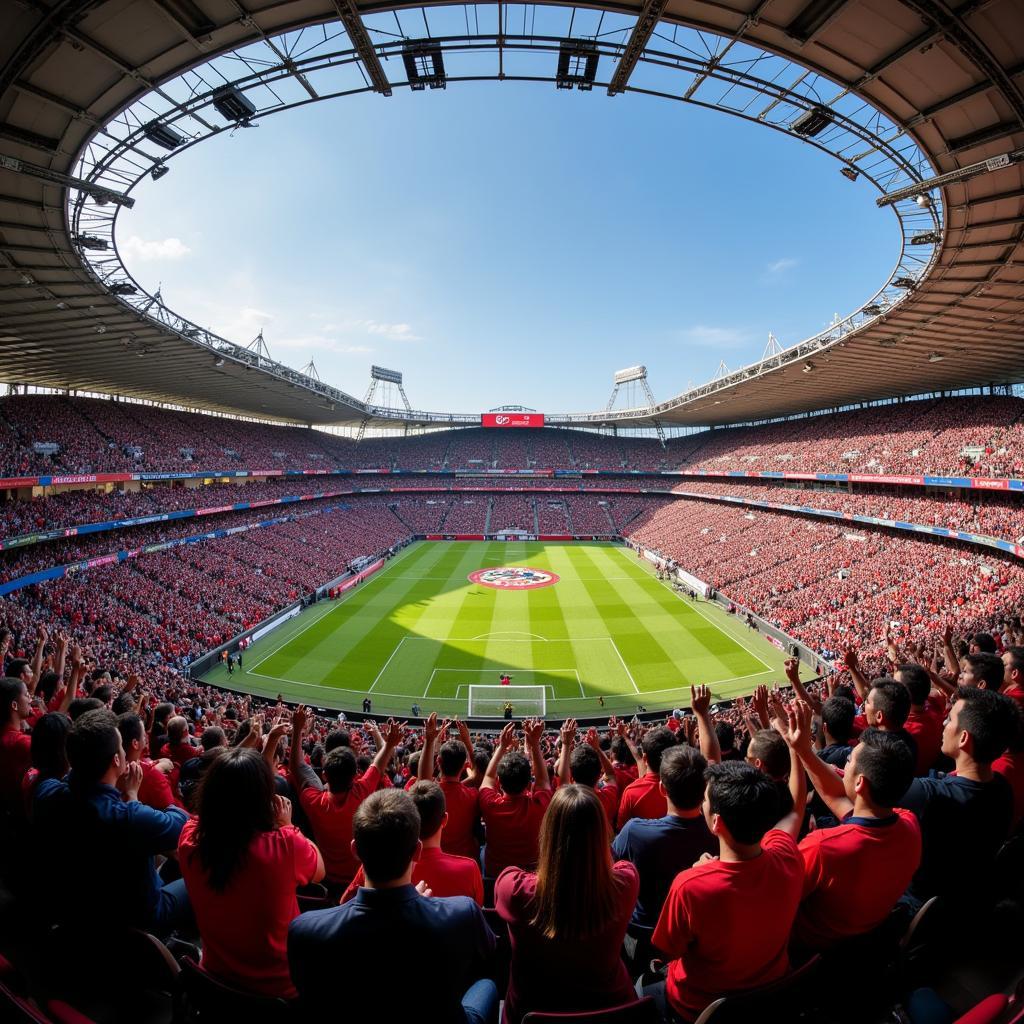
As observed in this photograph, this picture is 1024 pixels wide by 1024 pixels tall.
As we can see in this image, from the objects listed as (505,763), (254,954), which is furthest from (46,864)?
(505,763)

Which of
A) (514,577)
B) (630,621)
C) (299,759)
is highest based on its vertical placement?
(299,759)

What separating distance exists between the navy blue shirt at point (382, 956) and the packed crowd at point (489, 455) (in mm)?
33207

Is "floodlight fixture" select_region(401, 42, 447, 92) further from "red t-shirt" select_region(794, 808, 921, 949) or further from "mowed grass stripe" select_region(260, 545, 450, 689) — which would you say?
"mowed grass stripe" select_region(260, 545, 450, 689)

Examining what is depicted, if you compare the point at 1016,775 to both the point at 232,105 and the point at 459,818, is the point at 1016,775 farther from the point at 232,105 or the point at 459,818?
the point at 232,105

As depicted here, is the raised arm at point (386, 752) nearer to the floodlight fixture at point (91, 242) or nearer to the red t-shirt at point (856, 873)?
the red t-shirt at point (856, 873)

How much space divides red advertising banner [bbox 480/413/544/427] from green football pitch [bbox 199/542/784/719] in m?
38.0

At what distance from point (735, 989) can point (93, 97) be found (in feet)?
56.6

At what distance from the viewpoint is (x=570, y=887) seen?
2.47 metres

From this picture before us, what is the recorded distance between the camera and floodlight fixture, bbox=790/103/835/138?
1191cm

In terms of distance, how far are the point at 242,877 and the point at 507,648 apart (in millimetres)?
25890

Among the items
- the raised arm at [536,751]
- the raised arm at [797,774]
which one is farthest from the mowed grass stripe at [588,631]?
the raised arm at [797,774]

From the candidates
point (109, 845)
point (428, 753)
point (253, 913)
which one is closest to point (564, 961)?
point (253, 913)

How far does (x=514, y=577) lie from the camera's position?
42750 millimetres

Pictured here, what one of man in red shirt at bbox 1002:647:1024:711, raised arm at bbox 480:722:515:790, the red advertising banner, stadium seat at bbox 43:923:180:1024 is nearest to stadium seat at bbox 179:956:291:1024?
stadium seat at bbox 43:923:180:1024
